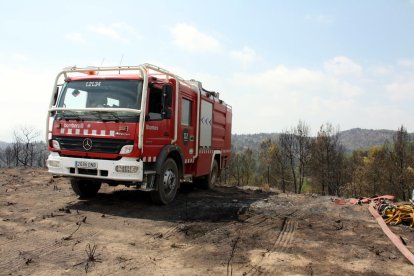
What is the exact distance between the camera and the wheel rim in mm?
8201

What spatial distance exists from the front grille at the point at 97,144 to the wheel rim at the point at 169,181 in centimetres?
135

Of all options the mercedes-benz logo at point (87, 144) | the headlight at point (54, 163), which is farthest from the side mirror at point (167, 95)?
the headlight at point (54, 163)

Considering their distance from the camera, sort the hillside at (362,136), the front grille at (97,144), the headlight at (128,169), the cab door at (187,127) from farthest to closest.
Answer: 1. the hillside at (362,136)
2. the cab door at (187,127)
3. the front grille at (97,144)
4. the headlight at (128,169)

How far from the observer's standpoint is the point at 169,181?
328 inches

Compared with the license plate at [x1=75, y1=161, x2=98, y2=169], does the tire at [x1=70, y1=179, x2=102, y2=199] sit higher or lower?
lower

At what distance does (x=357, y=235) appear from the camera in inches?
243

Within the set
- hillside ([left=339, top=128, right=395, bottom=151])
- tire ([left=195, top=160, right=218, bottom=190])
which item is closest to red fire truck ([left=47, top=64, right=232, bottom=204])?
tire ([left=195, top=160, right=218, bottom=190])

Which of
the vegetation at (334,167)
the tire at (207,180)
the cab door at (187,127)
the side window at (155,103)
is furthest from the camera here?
the vegetation at (334,167)

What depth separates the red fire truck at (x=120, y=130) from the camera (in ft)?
23.8

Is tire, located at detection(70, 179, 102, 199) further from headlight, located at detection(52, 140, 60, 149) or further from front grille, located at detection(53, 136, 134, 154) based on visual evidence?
front grille, located at detection(53, 136, 134, 154)

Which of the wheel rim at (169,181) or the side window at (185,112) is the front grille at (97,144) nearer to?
the wheel rim at (169,181)

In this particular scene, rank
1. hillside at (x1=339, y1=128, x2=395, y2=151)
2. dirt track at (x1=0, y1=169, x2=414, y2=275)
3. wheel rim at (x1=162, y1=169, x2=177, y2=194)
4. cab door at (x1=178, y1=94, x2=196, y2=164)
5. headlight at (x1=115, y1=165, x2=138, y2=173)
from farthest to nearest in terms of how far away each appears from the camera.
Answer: hillside at (x1=339, y1=128, x2=395, y2=151), cab door at (x1=178, y1=94, x2=196, y2=164), wheel rim at (x1=162, y1=169, x2=177, y2=194), headlight at (x1=115, y1=165, x2=138, y2=173), dirt track at (x1=0, y1=169, x2=414, y2=275)

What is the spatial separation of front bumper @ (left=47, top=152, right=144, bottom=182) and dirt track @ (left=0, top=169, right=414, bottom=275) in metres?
0.74

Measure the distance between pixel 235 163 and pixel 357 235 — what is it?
53687 mm
